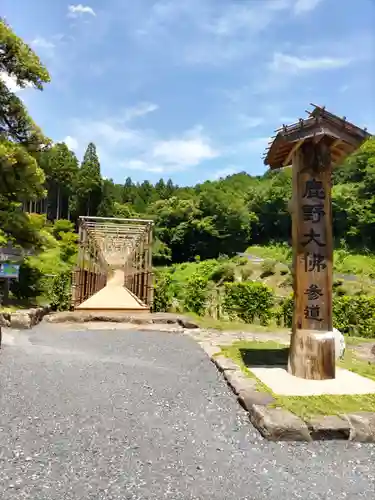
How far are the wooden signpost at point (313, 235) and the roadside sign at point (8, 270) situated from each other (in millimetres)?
5893

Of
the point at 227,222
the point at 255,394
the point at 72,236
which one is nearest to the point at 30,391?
the point at 255,394

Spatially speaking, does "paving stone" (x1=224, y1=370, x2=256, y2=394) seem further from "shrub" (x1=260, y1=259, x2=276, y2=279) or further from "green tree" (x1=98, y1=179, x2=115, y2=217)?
"green tree" (x1=98, y1=179, x2=115, y2=217)

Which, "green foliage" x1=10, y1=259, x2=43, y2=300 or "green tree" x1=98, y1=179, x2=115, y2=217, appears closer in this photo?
"green foliage" x1=10, y1=259, x2=43, y2=300

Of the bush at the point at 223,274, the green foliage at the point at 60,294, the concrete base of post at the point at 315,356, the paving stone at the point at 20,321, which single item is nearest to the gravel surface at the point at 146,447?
the concrete base of post at the point at 315,356

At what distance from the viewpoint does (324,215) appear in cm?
439

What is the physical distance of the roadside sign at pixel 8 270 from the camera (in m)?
8.29

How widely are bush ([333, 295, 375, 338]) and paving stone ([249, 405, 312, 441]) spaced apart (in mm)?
6153

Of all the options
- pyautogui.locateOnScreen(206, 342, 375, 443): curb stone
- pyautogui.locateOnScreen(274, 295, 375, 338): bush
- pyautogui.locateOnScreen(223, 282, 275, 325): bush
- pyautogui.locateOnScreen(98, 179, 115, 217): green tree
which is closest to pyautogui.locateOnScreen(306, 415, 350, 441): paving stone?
pyautogui.locateOnScreen(206, 342, 375, 443): curb stone

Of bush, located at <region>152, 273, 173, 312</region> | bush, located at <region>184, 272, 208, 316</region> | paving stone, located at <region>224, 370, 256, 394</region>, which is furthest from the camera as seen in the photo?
bush, located at <region>152, 273, 173, 312</region>

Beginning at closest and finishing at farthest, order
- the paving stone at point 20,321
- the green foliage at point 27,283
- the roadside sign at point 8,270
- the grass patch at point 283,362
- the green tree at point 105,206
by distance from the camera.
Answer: the grass patch at point 283,362, the paving stone at point 20,321, the roadside sign at point 8,270, the green foliage at point 27,283, the green tree at point 105,206

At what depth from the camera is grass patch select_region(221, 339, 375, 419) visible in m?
3.29

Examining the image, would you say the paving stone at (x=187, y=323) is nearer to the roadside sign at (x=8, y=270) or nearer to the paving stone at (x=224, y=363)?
the paving stone at (x=224, y=363)

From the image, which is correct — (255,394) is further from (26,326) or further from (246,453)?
(26,326)

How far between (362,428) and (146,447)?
1.48m
